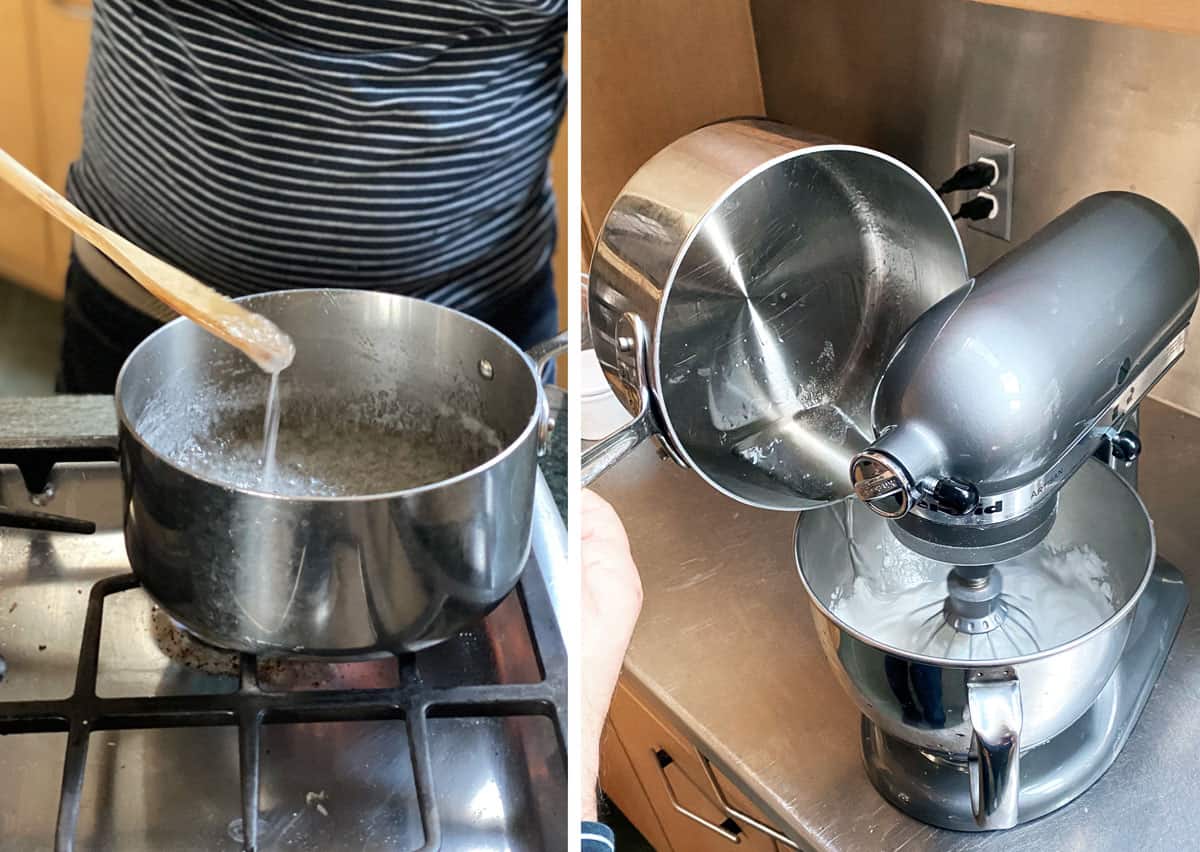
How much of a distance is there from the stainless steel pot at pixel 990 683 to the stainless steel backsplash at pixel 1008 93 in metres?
0.18

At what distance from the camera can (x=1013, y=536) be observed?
0.50 metres

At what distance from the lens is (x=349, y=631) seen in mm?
470

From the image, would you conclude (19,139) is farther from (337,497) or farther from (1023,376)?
(1023,376)

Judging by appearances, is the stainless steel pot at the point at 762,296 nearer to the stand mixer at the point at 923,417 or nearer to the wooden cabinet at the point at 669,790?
the stand mixer at the point at 923,417

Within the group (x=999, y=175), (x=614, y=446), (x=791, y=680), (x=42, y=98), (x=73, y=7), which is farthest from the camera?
(x=42, y=98)

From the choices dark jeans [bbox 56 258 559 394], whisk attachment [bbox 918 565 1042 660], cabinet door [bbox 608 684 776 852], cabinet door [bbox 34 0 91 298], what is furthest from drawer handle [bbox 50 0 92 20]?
whisk attachment [bbox 918 565 1042 660]

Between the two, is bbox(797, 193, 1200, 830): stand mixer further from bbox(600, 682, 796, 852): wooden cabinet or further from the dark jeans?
the dark jeans

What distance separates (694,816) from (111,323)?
0.54m

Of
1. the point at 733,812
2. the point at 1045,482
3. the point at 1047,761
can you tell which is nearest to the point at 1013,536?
the point at 1045,482

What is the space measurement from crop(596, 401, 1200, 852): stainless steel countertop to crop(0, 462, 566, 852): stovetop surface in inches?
4.9

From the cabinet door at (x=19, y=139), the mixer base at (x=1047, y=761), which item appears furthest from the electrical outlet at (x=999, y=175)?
the cabinet door at (x=19, y=139)

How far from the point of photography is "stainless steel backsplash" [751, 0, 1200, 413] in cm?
65

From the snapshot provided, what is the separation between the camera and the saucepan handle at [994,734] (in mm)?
484

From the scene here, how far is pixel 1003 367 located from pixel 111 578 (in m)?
0.40
